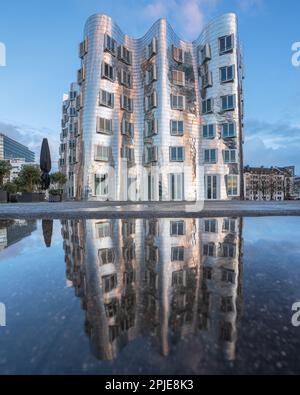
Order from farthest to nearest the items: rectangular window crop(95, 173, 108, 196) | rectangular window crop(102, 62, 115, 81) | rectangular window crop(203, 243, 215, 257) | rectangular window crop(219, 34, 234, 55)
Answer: rectangular window crop(219, 34, 234, 55) < rectangular window crop(95, 173, 108, 196) < rectangular window crop(102, 62, 115, 81) < rectangular window crop(203, 243, 215, 257)

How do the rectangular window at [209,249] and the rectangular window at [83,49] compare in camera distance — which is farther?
the rectangular window at [83,49]

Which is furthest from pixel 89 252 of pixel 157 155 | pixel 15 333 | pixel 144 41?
pixel 144 41

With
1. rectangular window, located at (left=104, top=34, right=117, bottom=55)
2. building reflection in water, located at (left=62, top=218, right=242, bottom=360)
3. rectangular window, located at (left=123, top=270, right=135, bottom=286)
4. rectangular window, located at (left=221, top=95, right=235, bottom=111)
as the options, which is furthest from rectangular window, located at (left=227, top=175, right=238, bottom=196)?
rectangular window, located at (left=123, top=270, right=135, bottom=286)

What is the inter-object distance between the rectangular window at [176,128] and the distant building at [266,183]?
86897 mm

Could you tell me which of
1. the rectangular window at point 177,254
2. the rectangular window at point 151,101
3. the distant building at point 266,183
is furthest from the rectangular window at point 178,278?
the distant building at point 266,183

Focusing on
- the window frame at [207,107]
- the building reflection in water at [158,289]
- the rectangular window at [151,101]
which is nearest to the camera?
the building reflection in water at [158,289]

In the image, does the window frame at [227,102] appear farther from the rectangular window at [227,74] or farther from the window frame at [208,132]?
the window frame at [208,132]

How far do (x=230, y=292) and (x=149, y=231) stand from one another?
360 centimetres

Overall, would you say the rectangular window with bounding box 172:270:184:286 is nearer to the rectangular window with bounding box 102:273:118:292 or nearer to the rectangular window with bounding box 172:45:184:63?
the rectangular window with bounding box 102:273:118:292

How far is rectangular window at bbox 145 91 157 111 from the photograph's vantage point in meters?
28.2

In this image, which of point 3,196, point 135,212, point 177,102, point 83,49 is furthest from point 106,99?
point 135,212

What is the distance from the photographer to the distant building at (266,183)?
113312 millimetres

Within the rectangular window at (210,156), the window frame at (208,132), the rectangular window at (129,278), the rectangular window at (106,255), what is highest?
the window frame at (208,132)

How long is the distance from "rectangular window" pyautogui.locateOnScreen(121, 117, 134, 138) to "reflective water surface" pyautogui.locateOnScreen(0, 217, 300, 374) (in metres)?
25.7
